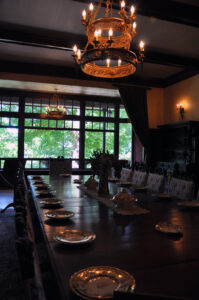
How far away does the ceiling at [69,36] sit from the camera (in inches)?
146

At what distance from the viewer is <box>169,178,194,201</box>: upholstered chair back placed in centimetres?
291

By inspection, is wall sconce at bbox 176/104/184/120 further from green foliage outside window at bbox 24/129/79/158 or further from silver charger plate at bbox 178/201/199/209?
silver charger plate at bbox 178/201/199/209

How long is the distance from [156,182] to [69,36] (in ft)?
10.8

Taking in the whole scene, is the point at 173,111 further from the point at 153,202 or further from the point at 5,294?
the point at 5,294

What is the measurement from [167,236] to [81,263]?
62 cm

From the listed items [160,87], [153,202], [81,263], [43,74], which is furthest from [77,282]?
[160,87]

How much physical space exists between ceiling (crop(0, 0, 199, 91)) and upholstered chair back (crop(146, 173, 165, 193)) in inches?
92.9

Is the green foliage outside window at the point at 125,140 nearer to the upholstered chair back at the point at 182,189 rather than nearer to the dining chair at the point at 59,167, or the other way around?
the dining chair at the point at 59,167

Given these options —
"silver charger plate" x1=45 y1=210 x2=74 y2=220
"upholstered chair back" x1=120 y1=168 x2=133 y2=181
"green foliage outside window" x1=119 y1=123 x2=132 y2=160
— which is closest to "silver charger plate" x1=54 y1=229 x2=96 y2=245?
"silver charger plate" x1=45 y1=210 x2=74 y2=220

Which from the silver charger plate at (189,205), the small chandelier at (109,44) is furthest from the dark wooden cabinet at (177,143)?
the silver charger plate at (189,205)

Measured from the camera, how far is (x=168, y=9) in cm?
359

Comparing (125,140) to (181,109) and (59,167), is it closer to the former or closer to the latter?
(181,109)

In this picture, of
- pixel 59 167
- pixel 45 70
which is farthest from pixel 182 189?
pixel 45 70

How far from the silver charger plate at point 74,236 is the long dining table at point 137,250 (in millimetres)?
25
